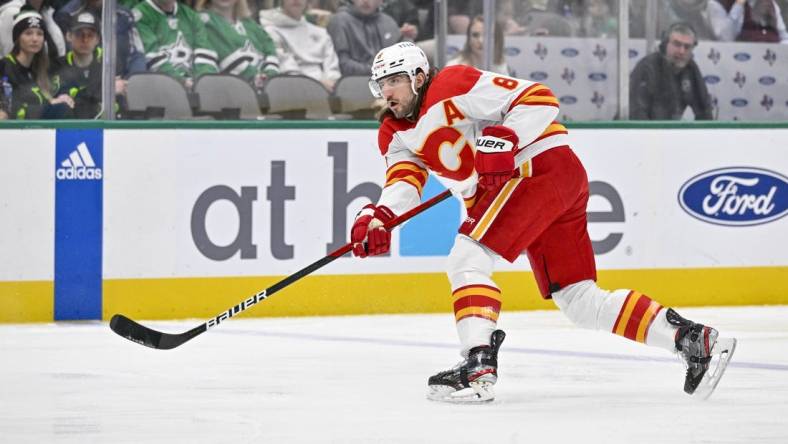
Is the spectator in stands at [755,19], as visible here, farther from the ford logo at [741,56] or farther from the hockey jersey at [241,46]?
the hockey jersey at [241,46]

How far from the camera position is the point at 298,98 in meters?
5.79

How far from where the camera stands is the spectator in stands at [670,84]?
6.12 meters

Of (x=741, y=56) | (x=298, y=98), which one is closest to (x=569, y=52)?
(x=741, y=56)

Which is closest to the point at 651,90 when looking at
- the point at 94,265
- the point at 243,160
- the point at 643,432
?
the point at 243,160

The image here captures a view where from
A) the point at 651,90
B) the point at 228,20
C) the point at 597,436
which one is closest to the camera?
the point at 597,436

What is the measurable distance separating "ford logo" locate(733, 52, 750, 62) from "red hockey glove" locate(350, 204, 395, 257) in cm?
308

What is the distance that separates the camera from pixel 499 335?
359 cm

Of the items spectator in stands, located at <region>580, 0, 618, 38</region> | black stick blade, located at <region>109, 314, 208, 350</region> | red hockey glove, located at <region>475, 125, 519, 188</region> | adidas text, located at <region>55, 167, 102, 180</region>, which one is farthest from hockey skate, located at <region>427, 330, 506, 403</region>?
spectator in stands, located at <region>580, 0, 618, 38</region>

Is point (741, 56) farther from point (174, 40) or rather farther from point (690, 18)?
point (174, 40)

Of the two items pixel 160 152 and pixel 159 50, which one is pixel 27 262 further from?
pixel 159 50

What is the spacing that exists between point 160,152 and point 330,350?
130 cm

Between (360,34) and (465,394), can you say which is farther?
(360,34)

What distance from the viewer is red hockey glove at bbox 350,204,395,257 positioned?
12.3 ft

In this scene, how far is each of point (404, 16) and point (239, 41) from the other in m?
0.75
